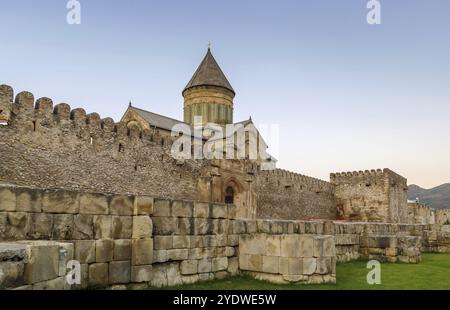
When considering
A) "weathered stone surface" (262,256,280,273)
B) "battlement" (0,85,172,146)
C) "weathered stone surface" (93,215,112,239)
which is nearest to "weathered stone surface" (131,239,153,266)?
"weathered stone surface" (93,215,112,239)

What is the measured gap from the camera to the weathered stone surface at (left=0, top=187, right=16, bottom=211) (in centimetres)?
503

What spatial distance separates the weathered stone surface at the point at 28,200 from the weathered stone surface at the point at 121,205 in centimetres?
110

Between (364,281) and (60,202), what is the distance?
5761 millimetres

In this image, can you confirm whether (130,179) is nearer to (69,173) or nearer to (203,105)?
(69,173)

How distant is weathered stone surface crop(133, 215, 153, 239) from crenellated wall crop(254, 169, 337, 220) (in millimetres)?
21585

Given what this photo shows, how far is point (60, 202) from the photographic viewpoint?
5.59m

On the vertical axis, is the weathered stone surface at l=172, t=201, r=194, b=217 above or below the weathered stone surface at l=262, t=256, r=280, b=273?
above

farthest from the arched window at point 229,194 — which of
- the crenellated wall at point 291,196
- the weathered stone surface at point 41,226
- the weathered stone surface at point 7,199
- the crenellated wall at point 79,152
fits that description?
the weathered stone surface at point 7,199

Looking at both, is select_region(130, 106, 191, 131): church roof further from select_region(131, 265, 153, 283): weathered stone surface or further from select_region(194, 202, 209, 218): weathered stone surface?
select_region(131, 265, 153, 283): weathered stone surface

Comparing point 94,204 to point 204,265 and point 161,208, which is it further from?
point 204,265

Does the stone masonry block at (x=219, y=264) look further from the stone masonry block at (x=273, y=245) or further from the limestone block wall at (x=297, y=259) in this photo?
the stone masonry block at (x=273, y=245)

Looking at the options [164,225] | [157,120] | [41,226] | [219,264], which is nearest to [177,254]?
[164,225]

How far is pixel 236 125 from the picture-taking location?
40938 millimetres
